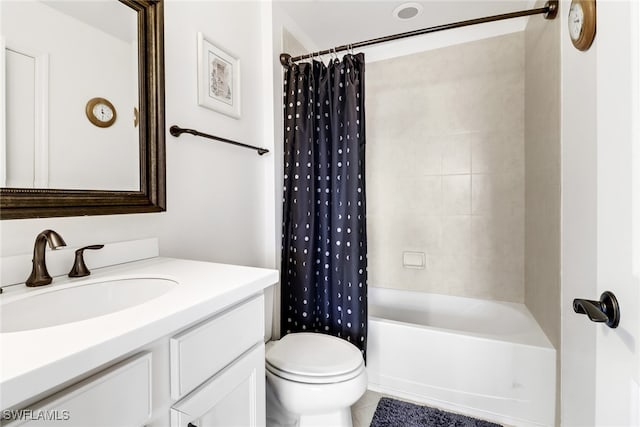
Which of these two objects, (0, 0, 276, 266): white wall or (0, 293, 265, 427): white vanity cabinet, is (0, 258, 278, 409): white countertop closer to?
(0, 293, 265, 427): white vanity cabinet

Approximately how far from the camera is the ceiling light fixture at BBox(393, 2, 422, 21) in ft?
5.99

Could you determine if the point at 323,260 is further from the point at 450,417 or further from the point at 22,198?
the point at 22,198

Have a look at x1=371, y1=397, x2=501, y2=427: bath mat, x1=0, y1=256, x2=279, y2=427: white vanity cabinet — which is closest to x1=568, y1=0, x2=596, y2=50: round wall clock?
x1=0, y1=256, x2=279, y2=427: white vanity cabinet

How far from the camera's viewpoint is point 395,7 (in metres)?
1.85

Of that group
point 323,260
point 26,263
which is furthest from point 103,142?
point 323,260

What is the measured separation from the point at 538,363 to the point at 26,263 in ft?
6.72

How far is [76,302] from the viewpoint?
0.78 meters

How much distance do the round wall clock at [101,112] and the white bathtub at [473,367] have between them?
5.29 feet

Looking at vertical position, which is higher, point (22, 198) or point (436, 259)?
point (22, 198)

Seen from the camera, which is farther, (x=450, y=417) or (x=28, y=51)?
(x=450, y=417)

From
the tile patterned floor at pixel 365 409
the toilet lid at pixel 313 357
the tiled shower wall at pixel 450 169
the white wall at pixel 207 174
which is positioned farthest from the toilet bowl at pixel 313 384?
the tiled shower wall at pixel 450 169

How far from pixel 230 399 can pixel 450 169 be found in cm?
204

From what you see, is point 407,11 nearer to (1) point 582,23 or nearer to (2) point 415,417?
(1) point 582,23

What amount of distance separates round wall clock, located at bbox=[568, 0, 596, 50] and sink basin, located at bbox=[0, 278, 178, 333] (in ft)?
4.05
